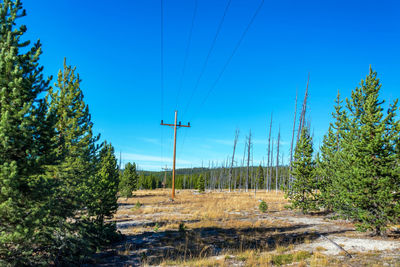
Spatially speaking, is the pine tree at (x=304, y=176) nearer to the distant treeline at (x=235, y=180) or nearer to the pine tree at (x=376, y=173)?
the pine tree at (x=376, y=173)

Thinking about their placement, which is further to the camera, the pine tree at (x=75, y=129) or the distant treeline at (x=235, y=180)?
the distant treeline at (x=235, y=180)

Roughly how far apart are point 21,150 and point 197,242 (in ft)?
29.2

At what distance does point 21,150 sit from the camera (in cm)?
593

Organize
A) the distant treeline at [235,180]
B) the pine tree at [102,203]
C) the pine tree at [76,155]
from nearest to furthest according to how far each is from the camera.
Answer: the pine tree at [76,155], the pine tree at [102,203], the distant treeline at [235,180]

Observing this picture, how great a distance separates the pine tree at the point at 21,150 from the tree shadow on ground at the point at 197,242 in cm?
371

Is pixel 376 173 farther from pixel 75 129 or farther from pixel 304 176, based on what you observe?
pixel 75 129

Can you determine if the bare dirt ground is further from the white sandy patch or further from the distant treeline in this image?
the distant treeline

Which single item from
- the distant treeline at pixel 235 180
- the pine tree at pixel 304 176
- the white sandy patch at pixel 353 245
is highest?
the pine tree at pixel 304 176

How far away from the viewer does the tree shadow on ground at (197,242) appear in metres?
9.30

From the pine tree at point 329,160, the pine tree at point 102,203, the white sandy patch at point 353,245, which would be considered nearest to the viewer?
the white sandy patch at point 353,245

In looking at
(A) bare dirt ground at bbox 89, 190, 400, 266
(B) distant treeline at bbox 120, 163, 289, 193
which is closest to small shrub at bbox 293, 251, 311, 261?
(A) bare dirt ground at bbox 89, 190, 400, 266

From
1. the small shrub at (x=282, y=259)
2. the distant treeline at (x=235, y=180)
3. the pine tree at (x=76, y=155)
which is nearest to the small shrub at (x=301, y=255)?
the small shrub at (x=282, y=259)

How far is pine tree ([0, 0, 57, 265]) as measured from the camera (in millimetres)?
5352

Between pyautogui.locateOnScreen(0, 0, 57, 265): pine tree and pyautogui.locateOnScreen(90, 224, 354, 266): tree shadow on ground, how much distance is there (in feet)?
12.2
